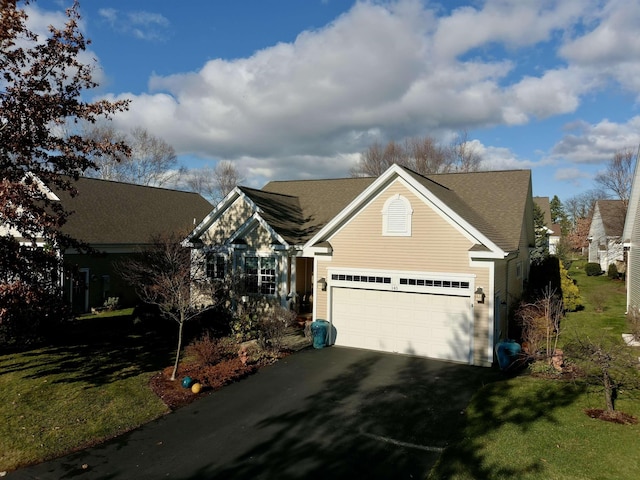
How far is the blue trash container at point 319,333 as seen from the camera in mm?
16094

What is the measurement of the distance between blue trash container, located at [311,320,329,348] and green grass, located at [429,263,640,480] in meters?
6.32

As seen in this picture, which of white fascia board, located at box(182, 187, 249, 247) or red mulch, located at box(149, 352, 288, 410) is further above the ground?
white fascia board, located at box(182, 187, 249, 247)

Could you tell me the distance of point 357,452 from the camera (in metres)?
8.30

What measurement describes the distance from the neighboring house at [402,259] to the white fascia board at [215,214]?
72 mm

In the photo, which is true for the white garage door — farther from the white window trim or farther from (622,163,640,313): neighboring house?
(622,163,640,313): neighboring house

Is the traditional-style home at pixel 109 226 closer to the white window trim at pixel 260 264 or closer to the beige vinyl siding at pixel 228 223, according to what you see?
the beige vinyl siding at pixel 228 223

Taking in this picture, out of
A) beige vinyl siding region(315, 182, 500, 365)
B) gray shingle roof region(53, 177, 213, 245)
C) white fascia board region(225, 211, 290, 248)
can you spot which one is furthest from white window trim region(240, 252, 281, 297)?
gray shingle roof region(53, 177, 213, 245)

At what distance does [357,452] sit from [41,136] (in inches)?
409

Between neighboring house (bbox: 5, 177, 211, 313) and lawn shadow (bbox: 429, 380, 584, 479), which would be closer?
lawn shadow (bbox: 429, 380, 584, 479)

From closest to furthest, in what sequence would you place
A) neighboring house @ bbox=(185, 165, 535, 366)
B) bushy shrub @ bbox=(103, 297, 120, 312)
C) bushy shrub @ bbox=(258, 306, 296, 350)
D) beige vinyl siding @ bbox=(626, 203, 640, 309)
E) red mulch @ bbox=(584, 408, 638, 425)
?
red mulch @ bbox=(584, 408, 638, 425) < neighboring house @ bbox=(185, 165, 535, 366) < bushy shrub @ bbox=(258, 306, 296, 350) < beige vinyl siding @ bbox=(626, 203, 640, 309) < bushy shrub @ bbox=(103, 297, 120, 312)

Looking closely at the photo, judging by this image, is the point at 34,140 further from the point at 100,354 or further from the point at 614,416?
the point at 614,416

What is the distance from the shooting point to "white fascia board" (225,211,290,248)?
1852 centimetres

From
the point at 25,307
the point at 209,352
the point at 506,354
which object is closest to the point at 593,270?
the point at 506,354

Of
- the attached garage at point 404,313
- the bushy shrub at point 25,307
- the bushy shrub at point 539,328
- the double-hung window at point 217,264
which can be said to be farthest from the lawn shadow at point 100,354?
the bushy shrub at point 539,328
